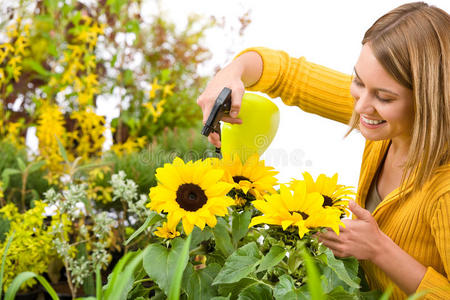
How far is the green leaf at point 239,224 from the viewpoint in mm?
729

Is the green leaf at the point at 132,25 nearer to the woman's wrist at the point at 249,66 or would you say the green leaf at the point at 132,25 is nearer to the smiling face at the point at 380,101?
the woman's wrist at the point at 249,66

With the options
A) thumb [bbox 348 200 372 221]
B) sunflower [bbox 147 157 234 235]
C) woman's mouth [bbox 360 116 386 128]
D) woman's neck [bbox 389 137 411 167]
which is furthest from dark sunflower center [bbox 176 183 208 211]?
woman's neck [bbox 389 137 411 167]

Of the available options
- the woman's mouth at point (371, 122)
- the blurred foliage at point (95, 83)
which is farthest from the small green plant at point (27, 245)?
the woman's mouth at point (371, 122)

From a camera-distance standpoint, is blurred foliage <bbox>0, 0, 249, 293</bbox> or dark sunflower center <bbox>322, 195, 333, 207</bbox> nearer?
dark sunflower center <bbox>322, 195, 333, 207</bbox>

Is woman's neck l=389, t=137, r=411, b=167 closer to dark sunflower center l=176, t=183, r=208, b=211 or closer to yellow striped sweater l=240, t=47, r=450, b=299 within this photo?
yellow striped sweater l=240, t=47, r=450, b=299

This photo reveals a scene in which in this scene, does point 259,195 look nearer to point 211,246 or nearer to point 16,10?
point 211,246

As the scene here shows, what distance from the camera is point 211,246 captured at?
2.46 feet

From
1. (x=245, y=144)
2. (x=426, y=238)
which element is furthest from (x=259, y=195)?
(x=426, y=238)

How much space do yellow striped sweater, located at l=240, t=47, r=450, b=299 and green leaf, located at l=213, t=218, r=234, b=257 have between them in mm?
273

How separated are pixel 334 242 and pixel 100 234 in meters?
0.63

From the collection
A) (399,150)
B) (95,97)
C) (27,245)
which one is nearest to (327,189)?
(399,150)

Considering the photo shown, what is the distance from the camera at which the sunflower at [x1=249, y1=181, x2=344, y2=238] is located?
60 cm

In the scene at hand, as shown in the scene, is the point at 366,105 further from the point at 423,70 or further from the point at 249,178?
the point at 249,178

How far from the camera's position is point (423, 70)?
0.78 metres
